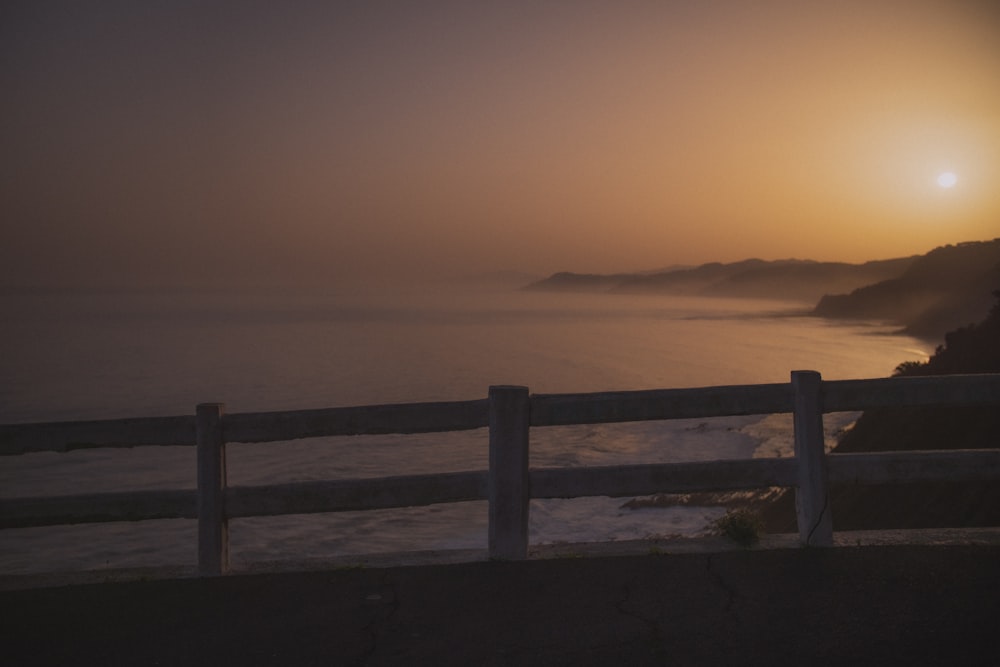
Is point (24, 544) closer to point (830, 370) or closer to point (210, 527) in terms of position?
point (210, 527)

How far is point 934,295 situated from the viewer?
531 ft

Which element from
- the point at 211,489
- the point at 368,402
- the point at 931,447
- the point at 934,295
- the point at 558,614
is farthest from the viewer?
the point at 934,295

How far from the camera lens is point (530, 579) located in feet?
A: 20.6

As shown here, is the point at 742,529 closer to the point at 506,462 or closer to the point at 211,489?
the point at 506,462

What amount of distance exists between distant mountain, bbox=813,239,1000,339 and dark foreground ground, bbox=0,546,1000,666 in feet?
378

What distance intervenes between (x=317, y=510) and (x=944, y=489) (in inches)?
506

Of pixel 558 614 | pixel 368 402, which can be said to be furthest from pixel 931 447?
pixel 368 402

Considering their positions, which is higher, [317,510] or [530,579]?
[317,510]

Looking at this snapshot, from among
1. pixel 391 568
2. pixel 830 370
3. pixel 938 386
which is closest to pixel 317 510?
pixel 391 568

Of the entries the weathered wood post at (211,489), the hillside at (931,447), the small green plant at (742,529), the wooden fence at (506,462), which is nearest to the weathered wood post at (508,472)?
the wooden fence at (506,462)

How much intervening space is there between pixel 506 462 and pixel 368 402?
151ft

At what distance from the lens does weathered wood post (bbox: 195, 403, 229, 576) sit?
6590mm

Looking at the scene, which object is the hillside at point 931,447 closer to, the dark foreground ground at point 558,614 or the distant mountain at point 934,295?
the dark foreground ground at point 558,614

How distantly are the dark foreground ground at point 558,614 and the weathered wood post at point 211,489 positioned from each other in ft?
0.69
